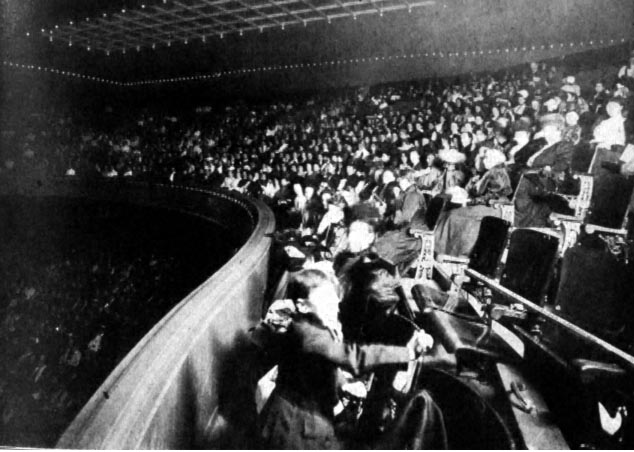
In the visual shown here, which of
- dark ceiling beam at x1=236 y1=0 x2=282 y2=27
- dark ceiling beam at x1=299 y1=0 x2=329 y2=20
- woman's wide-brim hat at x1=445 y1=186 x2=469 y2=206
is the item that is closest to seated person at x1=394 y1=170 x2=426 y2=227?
woman's wide-brim hat at x1=445 y1=186 x2=469 y2=206

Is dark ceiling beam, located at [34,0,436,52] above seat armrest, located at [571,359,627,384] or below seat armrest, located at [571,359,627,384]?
above

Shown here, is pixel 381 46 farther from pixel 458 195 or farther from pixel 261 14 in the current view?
pixel 458 195

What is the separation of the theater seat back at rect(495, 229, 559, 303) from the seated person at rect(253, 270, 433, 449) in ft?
3.43

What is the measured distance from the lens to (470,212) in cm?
417

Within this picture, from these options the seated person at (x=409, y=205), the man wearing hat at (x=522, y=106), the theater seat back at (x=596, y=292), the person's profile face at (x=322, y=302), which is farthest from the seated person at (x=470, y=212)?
the person's profile face at (x=322, y=302)

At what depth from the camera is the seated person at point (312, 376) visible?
1.70 m

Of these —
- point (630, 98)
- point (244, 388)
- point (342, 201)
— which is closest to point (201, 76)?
point (342, 201)

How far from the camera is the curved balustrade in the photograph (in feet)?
4.63

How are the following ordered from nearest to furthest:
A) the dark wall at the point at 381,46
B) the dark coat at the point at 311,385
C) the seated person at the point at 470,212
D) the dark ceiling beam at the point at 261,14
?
the dark coat at the point at 311,385, the seated person at the point at 470,212, the dark wall at the point at 381,46, the dark ceiling beam at the point at 261,14

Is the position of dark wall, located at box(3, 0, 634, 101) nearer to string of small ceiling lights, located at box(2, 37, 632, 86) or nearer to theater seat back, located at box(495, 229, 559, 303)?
string of small ceiling lights, located at box(2, 37, 632, 86)

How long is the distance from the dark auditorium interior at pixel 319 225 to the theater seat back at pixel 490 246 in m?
0.02

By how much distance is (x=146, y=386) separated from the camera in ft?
5.08

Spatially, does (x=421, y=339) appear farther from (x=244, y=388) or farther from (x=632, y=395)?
(x=244, y=388)

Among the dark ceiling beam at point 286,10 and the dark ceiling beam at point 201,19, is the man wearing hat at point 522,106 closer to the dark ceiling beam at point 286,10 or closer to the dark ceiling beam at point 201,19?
the dark ceiling beam at point 201,19
